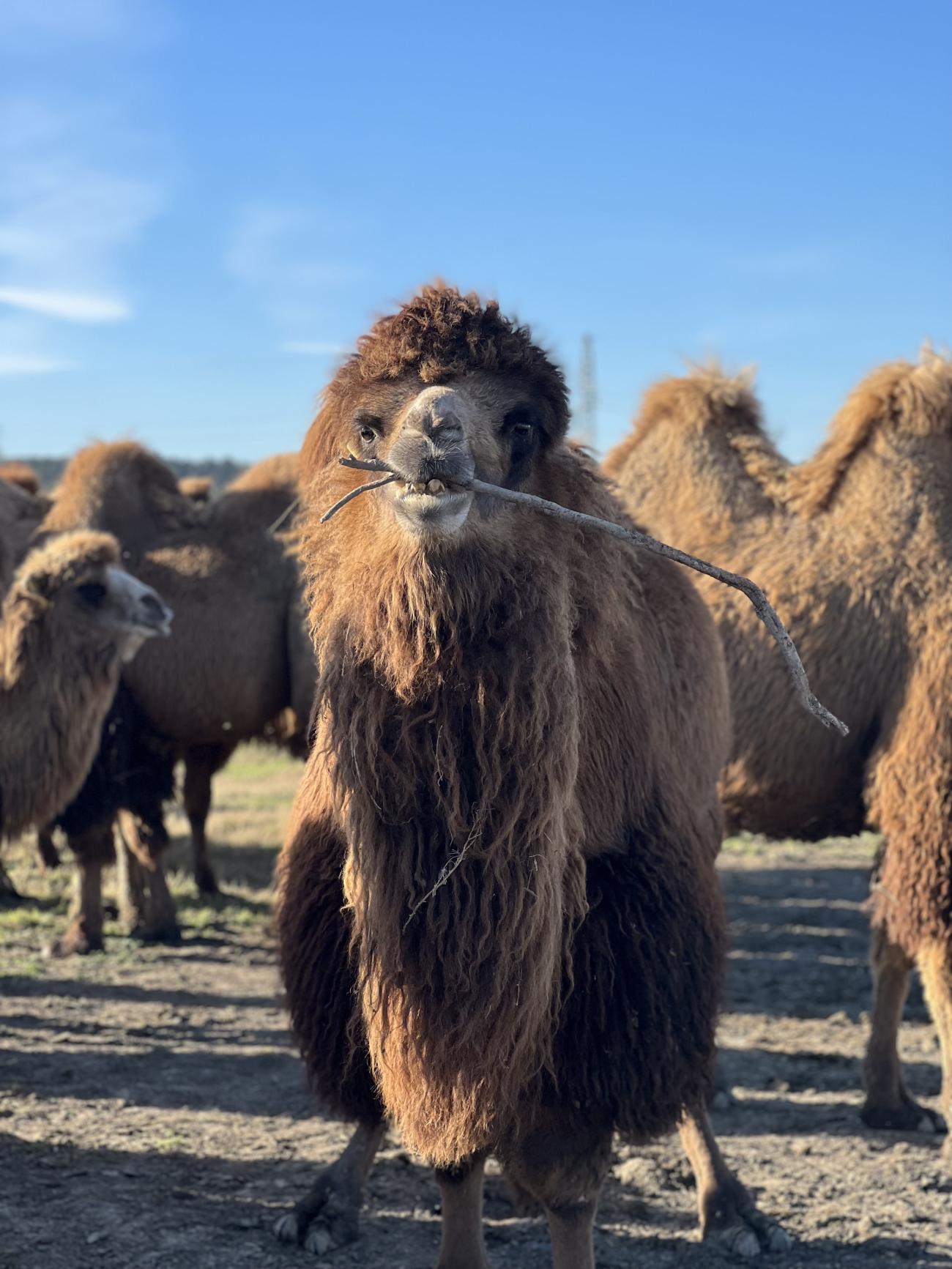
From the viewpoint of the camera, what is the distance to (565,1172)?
3.14 meters

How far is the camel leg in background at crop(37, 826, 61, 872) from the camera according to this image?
927 centimetres

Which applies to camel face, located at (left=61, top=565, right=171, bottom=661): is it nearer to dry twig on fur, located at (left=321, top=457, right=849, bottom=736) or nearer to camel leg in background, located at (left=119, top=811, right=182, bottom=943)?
→ camel leg in background, located at (left=119, top=811, right=182, bottom=943)

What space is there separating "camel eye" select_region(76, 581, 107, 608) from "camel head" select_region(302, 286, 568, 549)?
3.79 meters

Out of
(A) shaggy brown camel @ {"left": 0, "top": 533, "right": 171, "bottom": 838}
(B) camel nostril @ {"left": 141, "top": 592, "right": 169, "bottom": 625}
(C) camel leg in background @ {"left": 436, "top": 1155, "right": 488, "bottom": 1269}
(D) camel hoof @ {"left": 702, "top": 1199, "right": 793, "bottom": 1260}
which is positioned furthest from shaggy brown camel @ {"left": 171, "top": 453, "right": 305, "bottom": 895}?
(C) camel leg in background @ {"left": 436, "top": 1155, "right": 488, "bottom": 1269}

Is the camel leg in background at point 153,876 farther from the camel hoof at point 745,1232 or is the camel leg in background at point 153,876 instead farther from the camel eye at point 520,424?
the camel eye at point 520,424

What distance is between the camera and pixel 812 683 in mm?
5363

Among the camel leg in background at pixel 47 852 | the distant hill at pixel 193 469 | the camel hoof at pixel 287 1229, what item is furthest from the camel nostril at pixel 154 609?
the distant hill at pixel 193 469

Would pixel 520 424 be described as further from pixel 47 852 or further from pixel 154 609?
pixel 47 852

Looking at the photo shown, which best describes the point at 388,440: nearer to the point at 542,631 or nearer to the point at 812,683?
the point at 542,631

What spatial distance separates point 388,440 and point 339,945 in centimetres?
128

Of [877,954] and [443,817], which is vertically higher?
[443,817]

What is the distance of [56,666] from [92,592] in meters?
0.45

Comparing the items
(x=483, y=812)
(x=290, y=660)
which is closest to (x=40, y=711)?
(x=290, y=660)

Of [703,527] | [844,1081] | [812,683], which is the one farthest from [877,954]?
[703,527]
